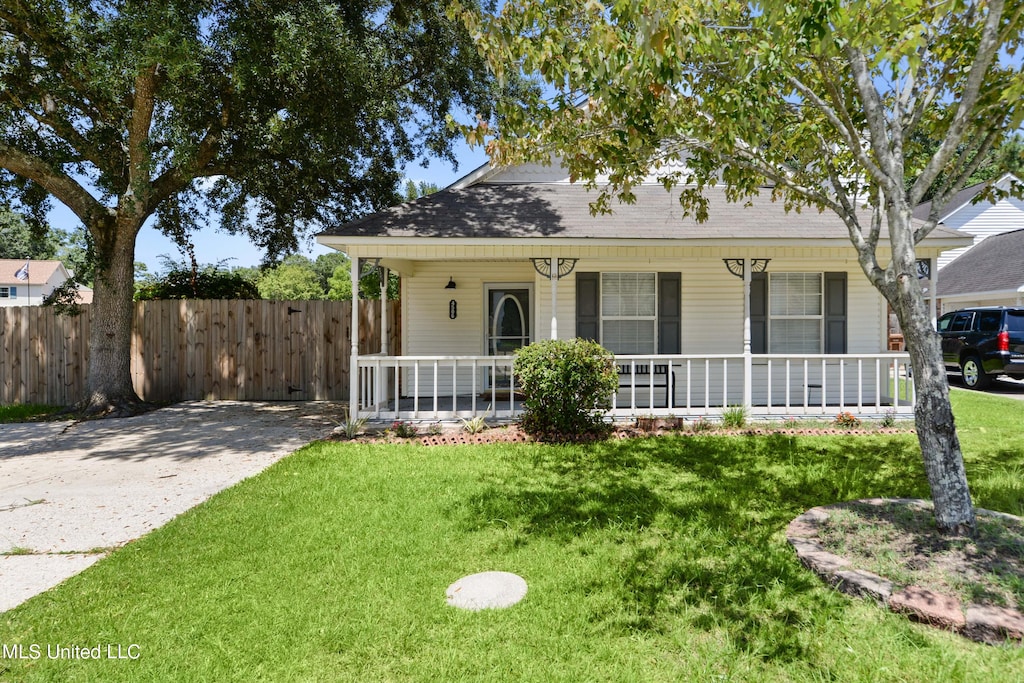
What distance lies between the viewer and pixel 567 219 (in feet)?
28.8

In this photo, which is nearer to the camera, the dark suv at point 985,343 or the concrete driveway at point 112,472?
the concrete driveway at point 112,472

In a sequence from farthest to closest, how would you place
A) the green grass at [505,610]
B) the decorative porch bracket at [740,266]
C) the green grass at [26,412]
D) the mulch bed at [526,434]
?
the green grass at [26,412] < the decorative porch bracket at [740,266] < the mulch bed at [526,434] < the green grass at [505,610]

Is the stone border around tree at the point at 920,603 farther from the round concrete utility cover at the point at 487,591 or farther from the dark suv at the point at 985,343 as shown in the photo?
the dark suv at the point at 985,343

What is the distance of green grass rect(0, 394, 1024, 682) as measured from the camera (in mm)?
2508

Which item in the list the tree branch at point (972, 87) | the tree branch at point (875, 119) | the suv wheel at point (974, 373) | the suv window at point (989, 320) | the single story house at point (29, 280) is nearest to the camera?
the tree branch at point (972, 87)

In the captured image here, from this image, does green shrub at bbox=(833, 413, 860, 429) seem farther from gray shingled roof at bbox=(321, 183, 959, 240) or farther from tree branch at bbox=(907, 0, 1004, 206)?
tree branch at bbox=(907, 0, 1004, 206)

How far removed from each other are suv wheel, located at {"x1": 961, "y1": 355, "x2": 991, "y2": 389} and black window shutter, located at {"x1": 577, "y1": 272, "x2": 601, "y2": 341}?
10.3 metres

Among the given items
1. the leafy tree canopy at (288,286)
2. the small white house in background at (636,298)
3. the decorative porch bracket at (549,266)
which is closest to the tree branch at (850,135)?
the small white house in background at (636,298)

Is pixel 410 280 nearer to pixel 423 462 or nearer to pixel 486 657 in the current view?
pixel 423 462

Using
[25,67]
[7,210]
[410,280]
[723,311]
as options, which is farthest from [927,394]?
[7,210]

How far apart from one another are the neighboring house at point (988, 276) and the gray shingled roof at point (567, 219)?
39.3 feet

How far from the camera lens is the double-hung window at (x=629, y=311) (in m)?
9.38

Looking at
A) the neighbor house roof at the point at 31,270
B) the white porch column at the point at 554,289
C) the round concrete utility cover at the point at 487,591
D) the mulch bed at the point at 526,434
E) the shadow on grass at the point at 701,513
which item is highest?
the neighbor house roof at the point at 31,270

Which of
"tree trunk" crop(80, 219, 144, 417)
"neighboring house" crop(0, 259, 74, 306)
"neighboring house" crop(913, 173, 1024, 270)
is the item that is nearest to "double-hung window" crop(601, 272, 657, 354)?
"tree trunk" crop(80, 219, 144, 417)
